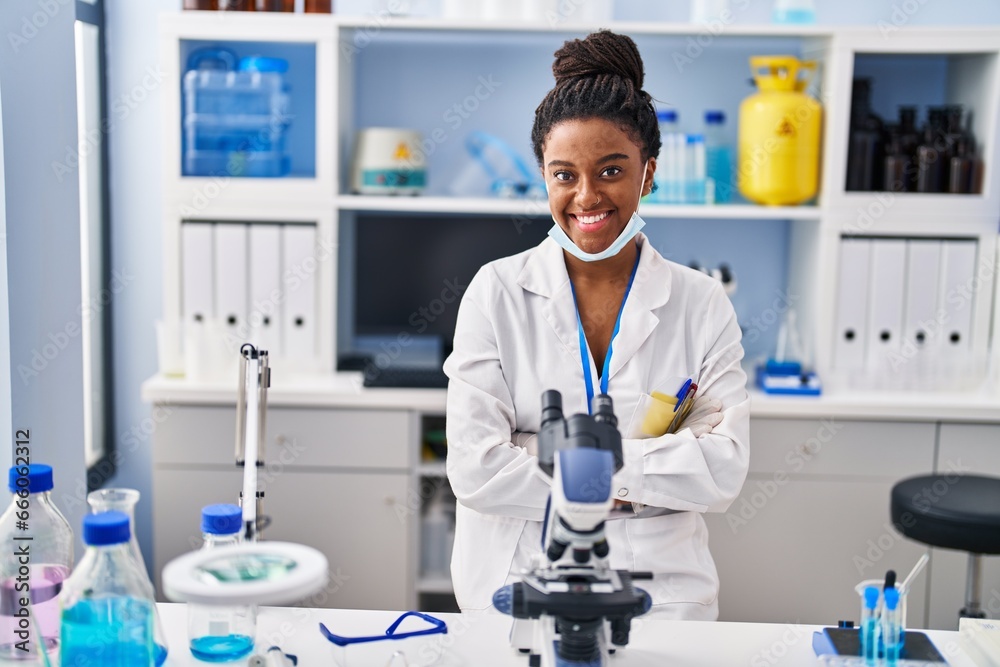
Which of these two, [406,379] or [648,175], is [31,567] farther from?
[406,379]

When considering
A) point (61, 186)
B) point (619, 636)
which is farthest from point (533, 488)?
point (61, 186)

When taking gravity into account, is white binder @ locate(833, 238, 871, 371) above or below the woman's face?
below

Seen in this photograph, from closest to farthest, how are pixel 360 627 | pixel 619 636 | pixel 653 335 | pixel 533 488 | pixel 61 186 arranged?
pixel 619 636, pixel 360 627, pixel 533 488, pixel 653 335, pixel 61 186

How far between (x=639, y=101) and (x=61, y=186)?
1.21 m

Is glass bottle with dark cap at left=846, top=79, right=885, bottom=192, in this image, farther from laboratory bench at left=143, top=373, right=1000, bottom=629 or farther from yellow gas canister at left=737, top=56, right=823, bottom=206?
laboratory bench at left=143, top=373, right=1000, bottom=629

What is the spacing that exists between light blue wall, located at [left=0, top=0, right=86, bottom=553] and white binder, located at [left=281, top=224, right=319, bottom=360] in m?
0.92

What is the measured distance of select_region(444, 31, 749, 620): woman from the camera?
5.57 feet

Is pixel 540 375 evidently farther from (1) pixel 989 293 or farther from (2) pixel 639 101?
(1) pixel 989 293

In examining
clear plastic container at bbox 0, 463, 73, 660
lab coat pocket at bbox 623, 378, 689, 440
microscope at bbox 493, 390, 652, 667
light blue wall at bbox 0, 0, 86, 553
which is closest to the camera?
microscope at bbox 493, 390, 652, 667

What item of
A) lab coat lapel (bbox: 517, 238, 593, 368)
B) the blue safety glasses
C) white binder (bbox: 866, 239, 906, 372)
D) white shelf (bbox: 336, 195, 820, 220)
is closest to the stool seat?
white binder (bbox: 866, 239, 906, 372)

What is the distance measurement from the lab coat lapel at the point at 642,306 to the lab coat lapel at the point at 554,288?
7 cm

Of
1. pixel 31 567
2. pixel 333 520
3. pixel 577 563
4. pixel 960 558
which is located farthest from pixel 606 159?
pixel 960 558

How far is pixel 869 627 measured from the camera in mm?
1379

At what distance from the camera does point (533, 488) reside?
168cm
